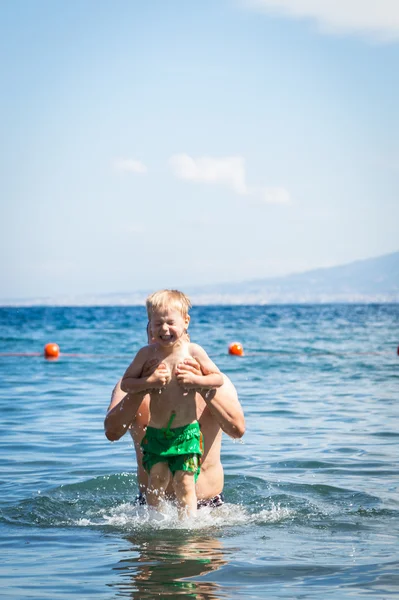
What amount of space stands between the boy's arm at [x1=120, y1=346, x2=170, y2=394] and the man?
69 mm

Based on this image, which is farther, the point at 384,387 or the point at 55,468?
the point at 384,387

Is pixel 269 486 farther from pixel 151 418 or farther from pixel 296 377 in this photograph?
pixel 296 377

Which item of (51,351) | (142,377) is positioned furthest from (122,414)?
(51,351)

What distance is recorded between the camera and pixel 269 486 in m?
7.19

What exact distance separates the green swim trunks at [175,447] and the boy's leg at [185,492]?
36mm

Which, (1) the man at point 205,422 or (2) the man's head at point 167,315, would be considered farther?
(1) the man at point 205,422

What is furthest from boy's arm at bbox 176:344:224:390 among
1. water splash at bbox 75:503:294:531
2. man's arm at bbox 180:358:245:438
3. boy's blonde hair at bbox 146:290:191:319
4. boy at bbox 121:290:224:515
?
water splash at bbox 75:503:294:531

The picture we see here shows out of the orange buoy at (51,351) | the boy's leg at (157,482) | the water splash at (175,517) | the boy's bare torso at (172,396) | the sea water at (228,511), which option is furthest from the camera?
the orange buoy at (51,351)

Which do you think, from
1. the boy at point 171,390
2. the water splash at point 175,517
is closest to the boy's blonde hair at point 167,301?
the boy at point 171,390

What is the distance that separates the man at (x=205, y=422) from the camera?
5.19m

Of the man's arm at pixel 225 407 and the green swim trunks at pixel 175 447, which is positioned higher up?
the man's arm at pixel 225 407

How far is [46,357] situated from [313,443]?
39.5 ft

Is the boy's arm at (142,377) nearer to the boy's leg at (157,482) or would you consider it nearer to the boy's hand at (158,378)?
the boy's hand at (158,378)

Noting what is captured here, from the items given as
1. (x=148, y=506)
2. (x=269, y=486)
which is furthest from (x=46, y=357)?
(x=148, y=506)
